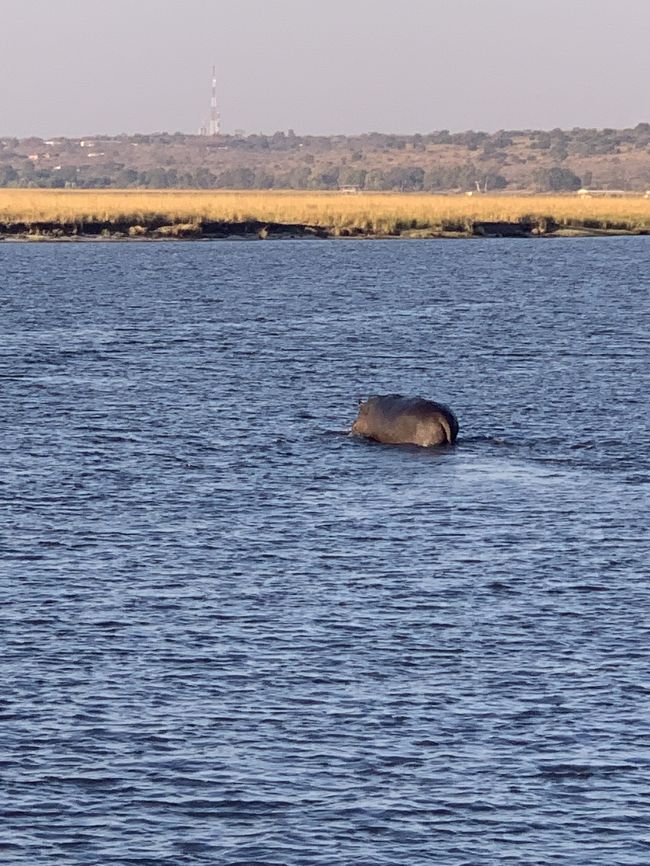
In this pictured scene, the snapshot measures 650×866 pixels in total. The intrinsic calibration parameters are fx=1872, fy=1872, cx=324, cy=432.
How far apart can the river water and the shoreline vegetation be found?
7325 cm

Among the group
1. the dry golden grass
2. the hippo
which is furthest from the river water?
the dry golden grass

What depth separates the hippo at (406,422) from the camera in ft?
105

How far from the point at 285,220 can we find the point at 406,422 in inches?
3658

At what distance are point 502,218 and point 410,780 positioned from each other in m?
120

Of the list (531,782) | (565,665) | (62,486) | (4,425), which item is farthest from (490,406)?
(531,782)

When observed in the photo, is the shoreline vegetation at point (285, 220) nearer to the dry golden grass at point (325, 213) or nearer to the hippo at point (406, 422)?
the dry golden grass at point (325, 213)

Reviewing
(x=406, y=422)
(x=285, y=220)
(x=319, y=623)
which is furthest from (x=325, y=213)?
(x=319, y=623)

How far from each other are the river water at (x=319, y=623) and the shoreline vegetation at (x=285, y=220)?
73250 millimetres

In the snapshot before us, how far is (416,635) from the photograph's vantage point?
62.8ft

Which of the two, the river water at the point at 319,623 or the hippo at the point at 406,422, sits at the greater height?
the hippo at the point at 406,422

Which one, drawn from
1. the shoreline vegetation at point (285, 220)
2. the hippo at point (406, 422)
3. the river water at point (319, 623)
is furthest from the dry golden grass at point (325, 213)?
the hippo at point (406, 422)

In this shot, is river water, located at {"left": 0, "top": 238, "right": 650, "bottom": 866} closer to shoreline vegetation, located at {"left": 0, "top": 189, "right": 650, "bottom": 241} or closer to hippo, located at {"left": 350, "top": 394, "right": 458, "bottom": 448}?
hippo, located at {"left": 350, "top": 394, "right": 458, "bottom": 448}

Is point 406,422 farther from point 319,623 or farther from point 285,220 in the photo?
point 285,220

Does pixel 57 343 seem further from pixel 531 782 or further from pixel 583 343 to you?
pixel 531 782
